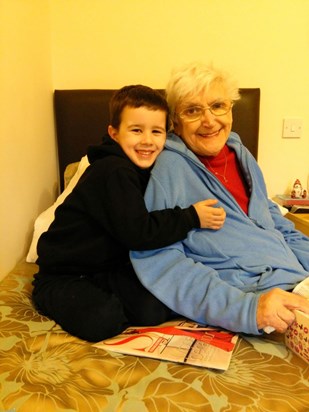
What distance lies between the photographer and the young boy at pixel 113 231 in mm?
1007

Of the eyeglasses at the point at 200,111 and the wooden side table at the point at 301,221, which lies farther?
the wooden side table at the point at 301,221

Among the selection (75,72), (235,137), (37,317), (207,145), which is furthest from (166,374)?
(75,72)

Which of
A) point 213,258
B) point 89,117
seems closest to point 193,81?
point 213,258

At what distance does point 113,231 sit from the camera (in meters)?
1.06

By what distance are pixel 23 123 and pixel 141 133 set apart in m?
0.69

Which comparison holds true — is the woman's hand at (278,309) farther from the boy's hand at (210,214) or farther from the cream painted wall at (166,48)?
the cream painted wall at (166,48)

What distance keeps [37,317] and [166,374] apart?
447 mm

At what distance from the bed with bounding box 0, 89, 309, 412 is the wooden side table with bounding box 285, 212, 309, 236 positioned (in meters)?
0.93

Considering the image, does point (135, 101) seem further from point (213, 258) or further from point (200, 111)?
point (213, 258)

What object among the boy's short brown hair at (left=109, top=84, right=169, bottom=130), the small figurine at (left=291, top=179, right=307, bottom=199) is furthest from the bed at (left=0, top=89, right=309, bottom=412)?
the small figurine at (left=291, top=179, right=307, bottom=199)

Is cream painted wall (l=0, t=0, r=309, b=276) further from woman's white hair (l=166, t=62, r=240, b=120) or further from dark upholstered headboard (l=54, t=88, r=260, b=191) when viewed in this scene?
woman's white hair (l=166, t=62, r=240, b=120)

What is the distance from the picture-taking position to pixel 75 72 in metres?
2.02

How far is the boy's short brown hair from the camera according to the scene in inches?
44.6

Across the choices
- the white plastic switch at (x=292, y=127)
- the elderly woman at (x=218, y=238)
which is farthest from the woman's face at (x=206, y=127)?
the white plastic switch at (x=292, y=127)
